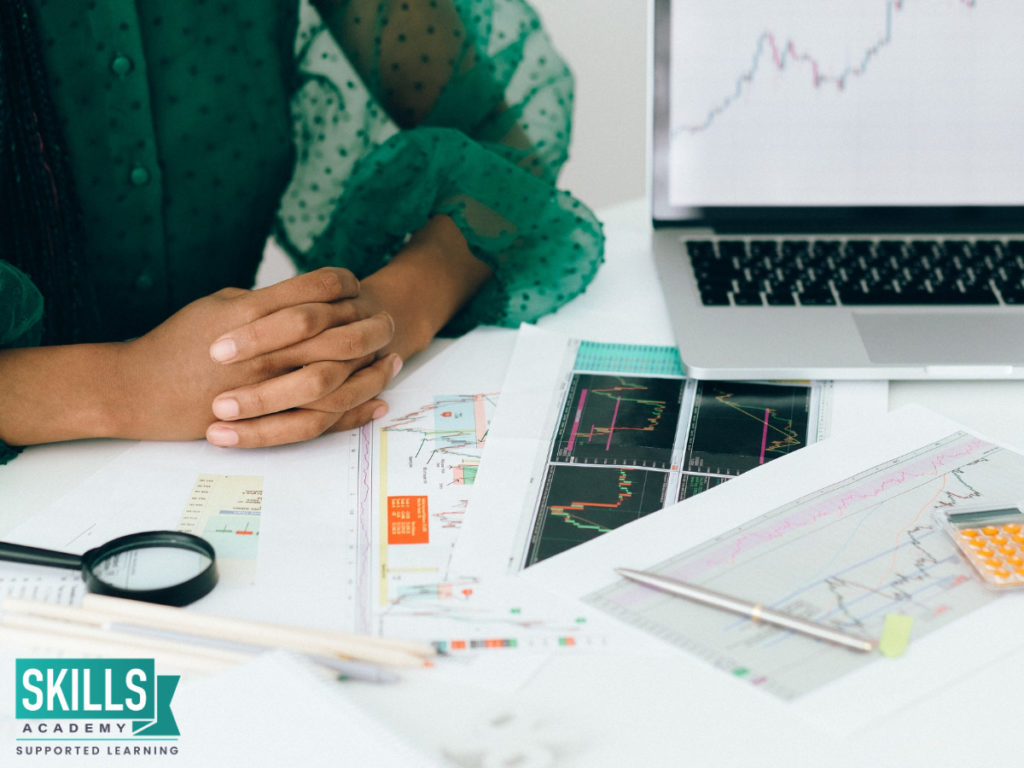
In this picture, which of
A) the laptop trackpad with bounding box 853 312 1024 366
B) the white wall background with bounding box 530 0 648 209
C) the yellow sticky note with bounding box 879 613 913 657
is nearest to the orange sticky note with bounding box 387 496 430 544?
the yellow sticky note with bounding box 879 613 913 657

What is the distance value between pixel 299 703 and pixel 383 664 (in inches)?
2.1

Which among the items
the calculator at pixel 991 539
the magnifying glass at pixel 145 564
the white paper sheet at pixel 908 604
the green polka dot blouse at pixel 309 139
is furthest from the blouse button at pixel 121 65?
the calculator at pixel 991 539

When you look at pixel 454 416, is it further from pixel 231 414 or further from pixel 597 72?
pixel 597 72

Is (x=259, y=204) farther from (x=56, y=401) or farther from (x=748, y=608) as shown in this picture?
(x=748, y=608)

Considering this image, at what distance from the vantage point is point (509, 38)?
0.92 metres

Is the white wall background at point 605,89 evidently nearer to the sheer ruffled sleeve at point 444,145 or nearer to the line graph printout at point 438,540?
the sheer ruffled sleeve at point 444,145

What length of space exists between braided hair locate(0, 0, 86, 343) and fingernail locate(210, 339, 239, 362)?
24 centimetres

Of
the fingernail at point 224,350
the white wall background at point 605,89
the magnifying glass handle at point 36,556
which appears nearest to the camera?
the magnifying glass handle at point 36,556

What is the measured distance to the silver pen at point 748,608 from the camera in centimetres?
46

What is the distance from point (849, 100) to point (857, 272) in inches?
6.4

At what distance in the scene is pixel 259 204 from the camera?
3.07 feet

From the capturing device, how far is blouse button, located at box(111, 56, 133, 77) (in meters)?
0.77

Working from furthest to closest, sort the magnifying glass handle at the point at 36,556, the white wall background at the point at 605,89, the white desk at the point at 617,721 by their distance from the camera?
the white wall background at the point at 605,89
the magnifying glass handle at the point at 36,556
the white desk at the point at 617,721

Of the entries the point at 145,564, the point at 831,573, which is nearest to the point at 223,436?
the point at 145,564
